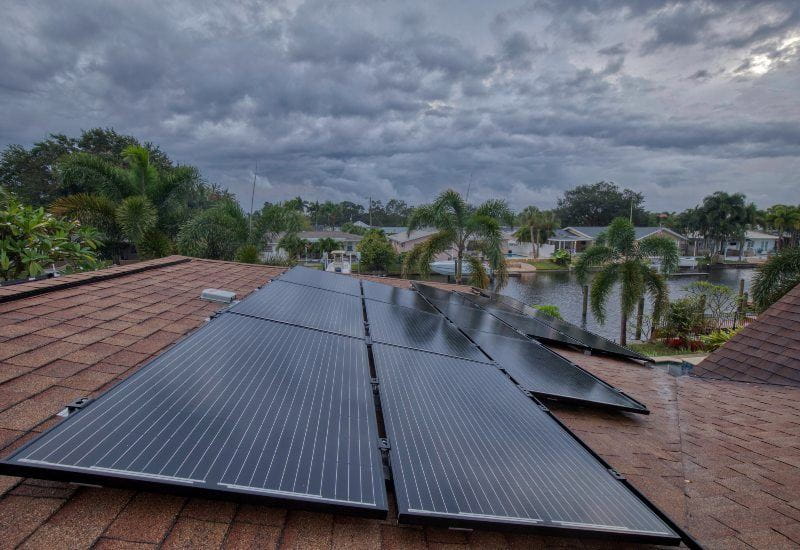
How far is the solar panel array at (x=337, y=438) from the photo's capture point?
69.4 inches

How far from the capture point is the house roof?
177cm

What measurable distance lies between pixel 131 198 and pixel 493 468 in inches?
651

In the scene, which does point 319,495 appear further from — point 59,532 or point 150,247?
point 150,247

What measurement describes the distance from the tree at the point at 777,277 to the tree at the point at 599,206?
3407 inches

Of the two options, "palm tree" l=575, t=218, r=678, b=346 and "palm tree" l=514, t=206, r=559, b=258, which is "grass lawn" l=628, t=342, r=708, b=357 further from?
"palm tree" l=514, t=206, r=559, b=258

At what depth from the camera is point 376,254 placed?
44.9 meters

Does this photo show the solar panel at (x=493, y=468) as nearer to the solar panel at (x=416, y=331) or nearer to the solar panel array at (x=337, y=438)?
the solar panel array at (x=337, y=438)

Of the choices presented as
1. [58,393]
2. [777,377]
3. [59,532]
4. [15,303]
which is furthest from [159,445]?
[777,377]

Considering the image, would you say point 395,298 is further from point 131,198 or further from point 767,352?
point 131,198

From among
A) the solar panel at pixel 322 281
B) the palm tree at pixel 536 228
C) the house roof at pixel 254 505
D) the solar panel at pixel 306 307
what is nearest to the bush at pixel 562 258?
the palm tree at pixel 536 228

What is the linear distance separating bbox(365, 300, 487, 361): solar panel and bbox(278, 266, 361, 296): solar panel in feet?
2.99

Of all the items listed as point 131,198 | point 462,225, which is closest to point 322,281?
point 131,198

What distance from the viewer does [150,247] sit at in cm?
1597

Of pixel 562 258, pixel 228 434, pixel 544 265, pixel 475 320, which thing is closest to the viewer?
pixel 228 434
